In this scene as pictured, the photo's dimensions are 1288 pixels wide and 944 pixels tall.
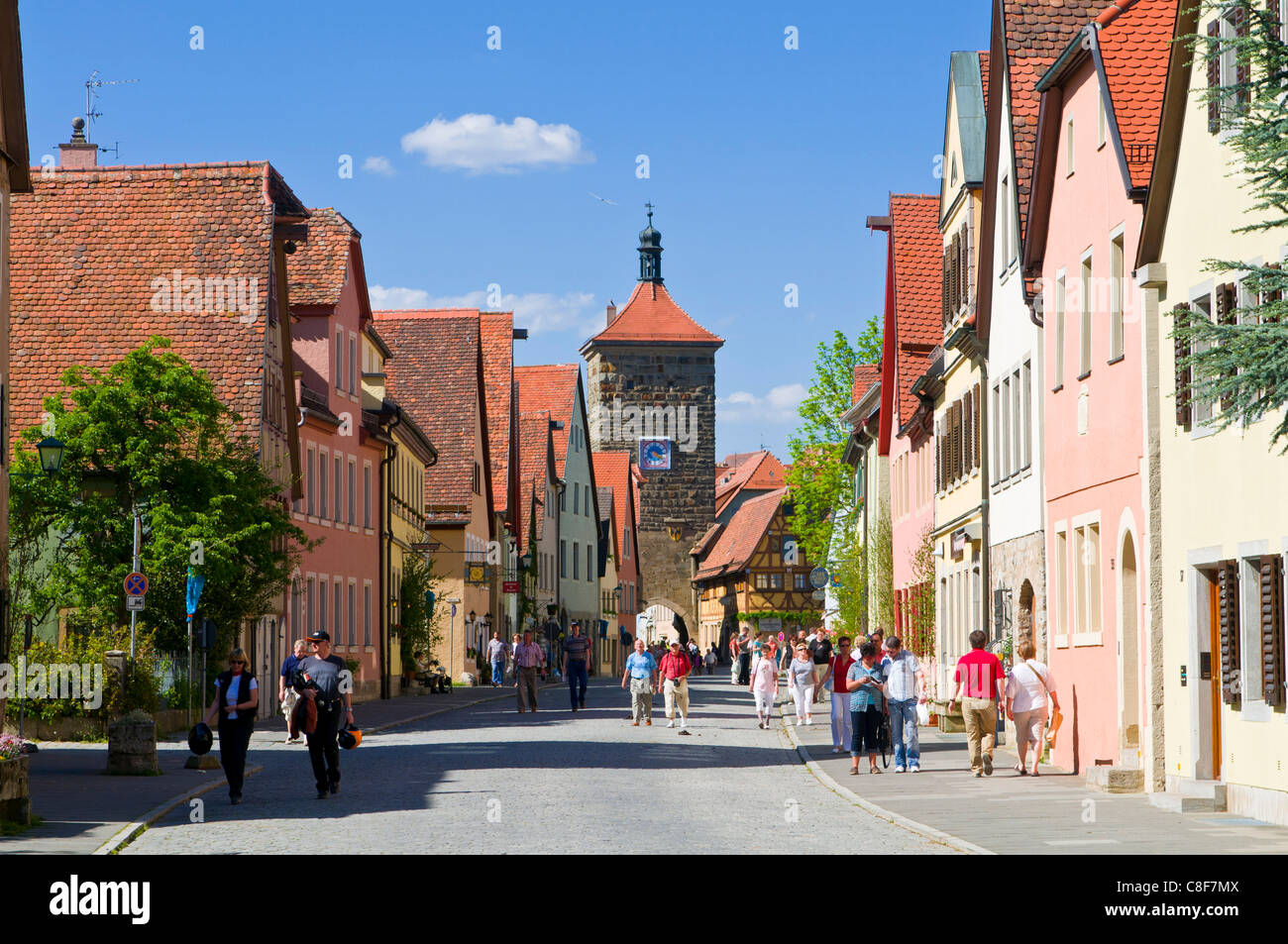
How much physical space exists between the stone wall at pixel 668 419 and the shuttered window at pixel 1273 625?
89.7 meters

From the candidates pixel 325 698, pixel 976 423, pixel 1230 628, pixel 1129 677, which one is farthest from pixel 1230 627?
pixel 976 423

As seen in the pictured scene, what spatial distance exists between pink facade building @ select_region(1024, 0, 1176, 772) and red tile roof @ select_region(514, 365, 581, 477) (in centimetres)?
6340

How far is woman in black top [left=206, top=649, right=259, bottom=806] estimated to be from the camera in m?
18.5

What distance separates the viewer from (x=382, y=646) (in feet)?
161

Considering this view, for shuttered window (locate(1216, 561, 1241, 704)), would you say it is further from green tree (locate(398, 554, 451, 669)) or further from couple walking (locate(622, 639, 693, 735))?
green tree (locate(398, 554, 451, 669))

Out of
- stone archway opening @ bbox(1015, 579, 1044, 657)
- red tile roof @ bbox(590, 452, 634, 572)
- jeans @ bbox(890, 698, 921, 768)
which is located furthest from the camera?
red tile roof @ bbox(590, 452, 634, 572)

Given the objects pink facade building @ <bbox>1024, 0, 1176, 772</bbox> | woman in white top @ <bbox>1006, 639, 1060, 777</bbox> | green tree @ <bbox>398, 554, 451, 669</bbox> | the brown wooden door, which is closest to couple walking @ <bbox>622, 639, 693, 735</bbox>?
pink facade building @ <bbox>1024, 0, 1176, 772</bbox>

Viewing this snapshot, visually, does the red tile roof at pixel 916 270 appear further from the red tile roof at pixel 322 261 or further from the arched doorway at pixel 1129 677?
the arched doorway at pixel 1129 677

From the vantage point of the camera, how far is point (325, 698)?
18.5 m

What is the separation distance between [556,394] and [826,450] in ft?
94.6

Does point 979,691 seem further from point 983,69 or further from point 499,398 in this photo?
point 499,398

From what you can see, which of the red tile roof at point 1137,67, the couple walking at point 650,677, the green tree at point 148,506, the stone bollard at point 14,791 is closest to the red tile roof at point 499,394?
the couple walking at point 650,677
